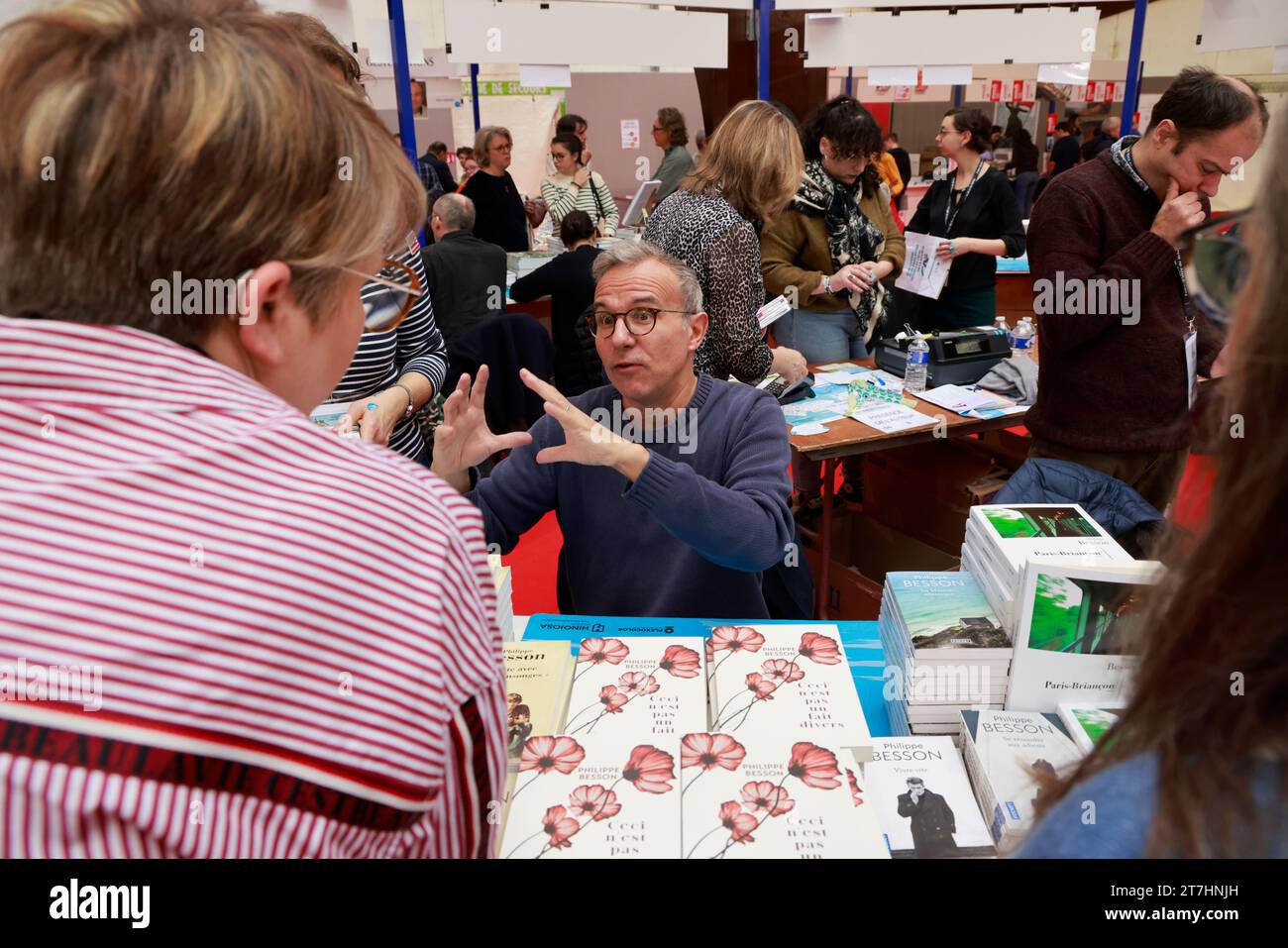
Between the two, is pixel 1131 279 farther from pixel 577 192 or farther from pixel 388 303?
pixel 577 192

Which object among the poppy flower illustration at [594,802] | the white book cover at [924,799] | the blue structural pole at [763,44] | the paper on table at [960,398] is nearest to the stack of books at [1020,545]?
the white book cover at [924,799]

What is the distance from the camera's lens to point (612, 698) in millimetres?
1412

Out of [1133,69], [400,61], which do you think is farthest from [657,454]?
[1133,69]

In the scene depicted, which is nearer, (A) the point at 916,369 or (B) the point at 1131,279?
(B) the point at 1131,279

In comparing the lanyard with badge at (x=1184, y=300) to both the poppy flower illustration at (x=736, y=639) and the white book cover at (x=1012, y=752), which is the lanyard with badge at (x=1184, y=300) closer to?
the white book cover at (x=1012, y=752)

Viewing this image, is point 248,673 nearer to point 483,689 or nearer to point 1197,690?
point 483,689

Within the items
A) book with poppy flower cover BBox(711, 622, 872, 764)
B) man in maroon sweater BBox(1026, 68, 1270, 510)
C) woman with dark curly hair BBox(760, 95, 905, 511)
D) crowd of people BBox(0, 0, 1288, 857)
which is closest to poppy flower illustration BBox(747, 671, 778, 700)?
book with poppy flower cover BBox(711, 622, 872, 764)

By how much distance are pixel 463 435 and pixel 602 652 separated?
0.52 meters

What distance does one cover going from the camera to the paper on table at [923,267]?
4172mm

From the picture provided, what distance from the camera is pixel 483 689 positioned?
0.65 m

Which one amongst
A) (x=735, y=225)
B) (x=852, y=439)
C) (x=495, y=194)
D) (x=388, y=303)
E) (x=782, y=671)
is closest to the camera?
(x=388, y=303)

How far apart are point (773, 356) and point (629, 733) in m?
2.52

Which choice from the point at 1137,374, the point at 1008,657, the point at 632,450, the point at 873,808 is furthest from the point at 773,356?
the point at 873,808
